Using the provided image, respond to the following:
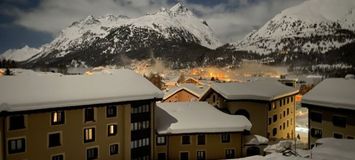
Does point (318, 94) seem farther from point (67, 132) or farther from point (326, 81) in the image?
point (67, 132)

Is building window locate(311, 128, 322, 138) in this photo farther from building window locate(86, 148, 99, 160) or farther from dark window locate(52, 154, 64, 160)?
dark window locate(52, 154, 64, 160)

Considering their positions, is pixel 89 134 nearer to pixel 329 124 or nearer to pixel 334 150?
pixel 334 150

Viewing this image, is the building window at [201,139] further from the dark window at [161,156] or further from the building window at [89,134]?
the building window at [89,134]

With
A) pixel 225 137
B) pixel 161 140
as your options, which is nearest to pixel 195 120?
pixel 225 137

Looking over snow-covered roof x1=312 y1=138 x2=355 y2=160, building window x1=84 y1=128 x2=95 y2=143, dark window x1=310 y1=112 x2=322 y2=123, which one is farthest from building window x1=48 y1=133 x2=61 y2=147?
dark window x1=310 y1=112 x2=322 y2=123

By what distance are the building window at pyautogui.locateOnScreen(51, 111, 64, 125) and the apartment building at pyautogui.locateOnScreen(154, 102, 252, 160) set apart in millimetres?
10051

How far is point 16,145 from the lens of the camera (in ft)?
96.9

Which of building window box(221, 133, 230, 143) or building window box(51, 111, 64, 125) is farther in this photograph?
building window box(221, 133, 230, 143)

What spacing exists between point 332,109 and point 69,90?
2551cm

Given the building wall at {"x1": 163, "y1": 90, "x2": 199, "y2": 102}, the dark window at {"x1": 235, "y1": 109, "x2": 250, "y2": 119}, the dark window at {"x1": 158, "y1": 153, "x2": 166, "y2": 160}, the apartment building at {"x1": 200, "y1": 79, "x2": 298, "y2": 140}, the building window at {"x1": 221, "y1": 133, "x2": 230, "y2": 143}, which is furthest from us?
the building wall at {"x1": 163, "y1": 90, "x2": 199, "y2": 102}

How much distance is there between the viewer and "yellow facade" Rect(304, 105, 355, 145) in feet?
119

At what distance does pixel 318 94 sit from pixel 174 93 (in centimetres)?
3136

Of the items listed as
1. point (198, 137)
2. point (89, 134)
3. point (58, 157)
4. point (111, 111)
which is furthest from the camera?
point (198, 137)

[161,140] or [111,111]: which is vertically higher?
[111,111]
